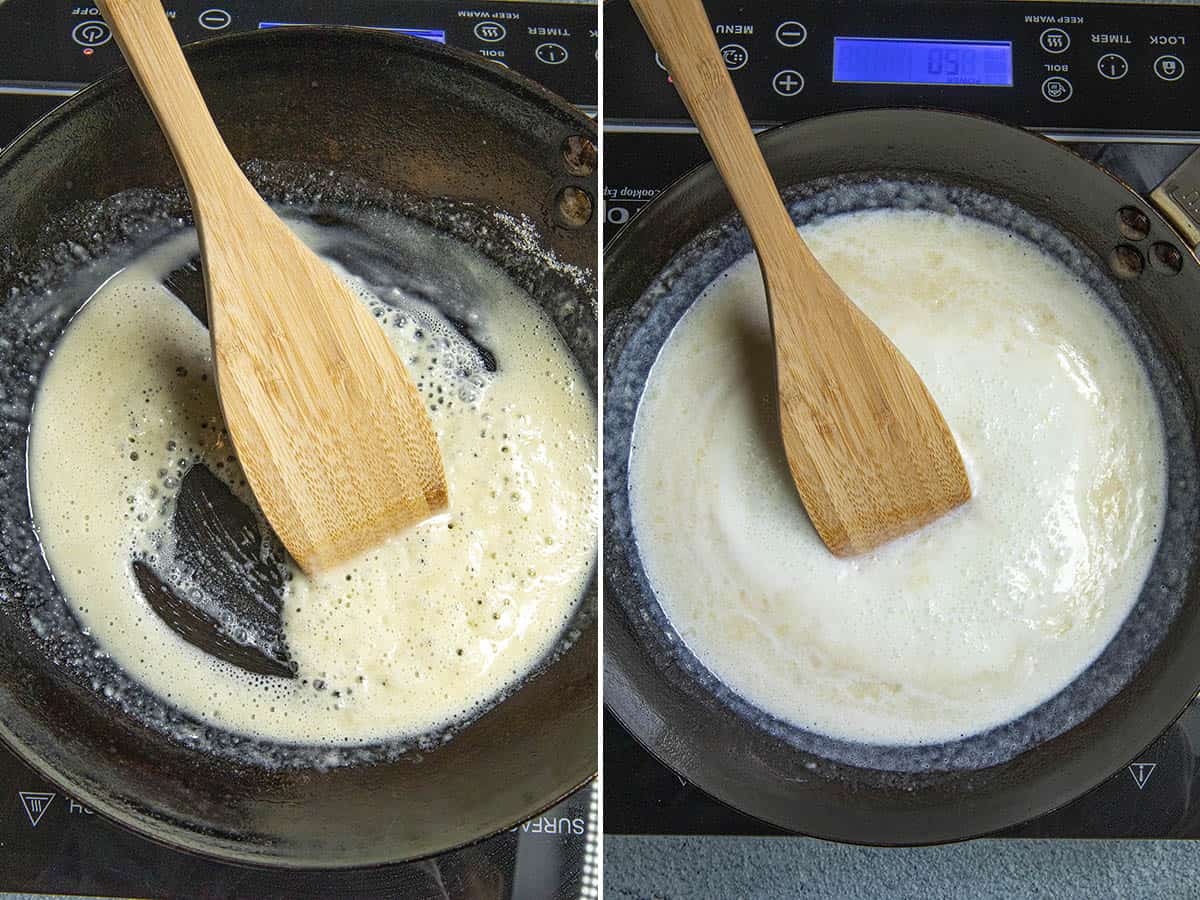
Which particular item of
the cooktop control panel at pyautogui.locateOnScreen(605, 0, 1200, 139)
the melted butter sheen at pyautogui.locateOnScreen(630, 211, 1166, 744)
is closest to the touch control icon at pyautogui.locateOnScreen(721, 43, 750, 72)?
the cooktop control panel at pyautogui.locateOnScreen(605, 0, 1200, 139)

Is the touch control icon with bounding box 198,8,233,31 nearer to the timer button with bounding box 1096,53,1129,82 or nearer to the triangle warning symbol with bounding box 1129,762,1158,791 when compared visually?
the timer button with bounding box 1096,53,1129,82

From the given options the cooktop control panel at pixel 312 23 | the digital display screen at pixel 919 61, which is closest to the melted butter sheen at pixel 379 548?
the cooktop control panel at pixel 312 23

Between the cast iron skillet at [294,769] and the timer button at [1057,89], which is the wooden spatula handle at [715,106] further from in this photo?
the timer button at [1057,89]

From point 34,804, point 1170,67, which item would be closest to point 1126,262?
point 1170,67

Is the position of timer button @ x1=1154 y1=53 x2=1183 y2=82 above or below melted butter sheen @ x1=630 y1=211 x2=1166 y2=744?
above

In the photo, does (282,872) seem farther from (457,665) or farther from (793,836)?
(793,836)

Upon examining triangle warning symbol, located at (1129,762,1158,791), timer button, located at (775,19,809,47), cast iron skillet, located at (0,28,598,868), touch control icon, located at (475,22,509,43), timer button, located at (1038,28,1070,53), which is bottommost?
triangle warning symbol, located at (1129,762,1158,791)

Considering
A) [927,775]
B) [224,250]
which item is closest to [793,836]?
[927,775]

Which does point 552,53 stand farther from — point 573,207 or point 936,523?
point 936,523
